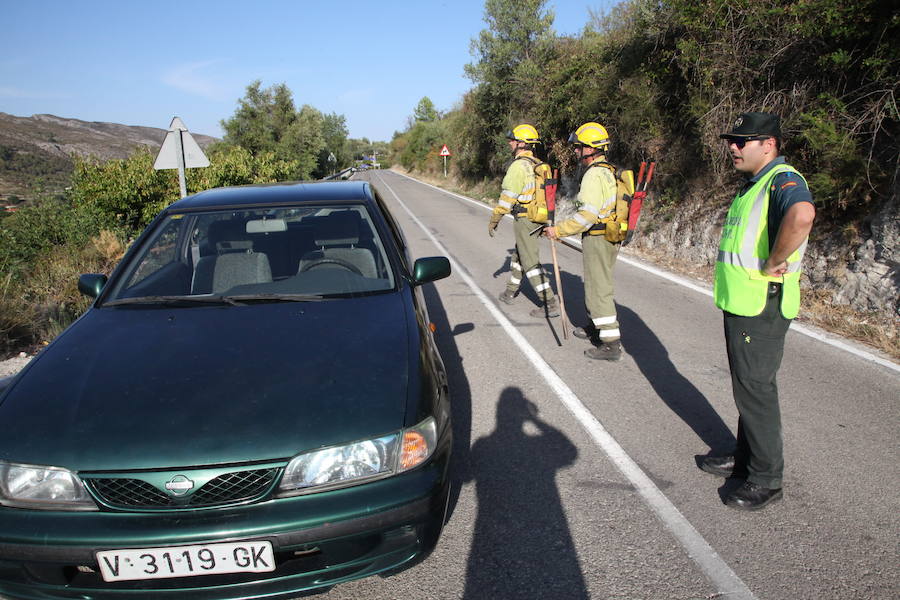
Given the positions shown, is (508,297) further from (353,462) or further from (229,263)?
(353,462)

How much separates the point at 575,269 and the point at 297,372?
293 inches

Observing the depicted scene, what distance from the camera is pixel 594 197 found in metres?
4.91

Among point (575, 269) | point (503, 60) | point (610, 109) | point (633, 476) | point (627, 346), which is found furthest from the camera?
point (503, 60)

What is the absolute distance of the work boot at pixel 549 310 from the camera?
6645 mm

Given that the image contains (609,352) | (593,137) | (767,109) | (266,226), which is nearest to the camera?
(266,226)

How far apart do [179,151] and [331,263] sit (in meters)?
6.78

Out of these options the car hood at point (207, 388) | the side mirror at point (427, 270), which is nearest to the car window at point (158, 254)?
the car hood at point (207, 388)

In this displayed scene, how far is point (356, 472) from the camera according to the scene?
2.10 meters

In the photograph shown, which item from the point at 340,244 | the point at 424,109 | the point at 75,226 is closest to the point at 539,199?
the point at 340,244

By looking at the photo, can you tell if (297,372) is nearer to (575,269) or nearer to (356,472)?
(356,472)

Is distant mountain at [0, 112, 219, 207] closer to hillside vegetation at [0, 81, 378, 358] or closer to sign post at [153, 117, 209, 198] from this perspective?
hillside vegetation at [0, 81, 378, 358]

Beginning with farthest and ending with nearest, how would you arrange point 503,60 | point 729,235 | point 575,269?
point 503,60
point 575,269
point 729,235

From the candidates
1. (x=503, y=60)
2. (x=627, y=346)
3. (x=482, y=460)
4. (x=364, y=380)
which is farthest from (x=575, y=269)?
(x=503, y=60)

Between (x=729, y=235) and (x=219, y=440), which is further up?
(x=729, y=235)
